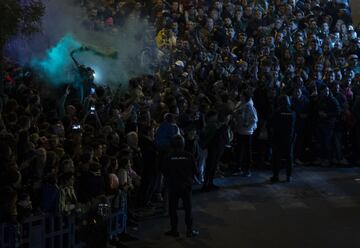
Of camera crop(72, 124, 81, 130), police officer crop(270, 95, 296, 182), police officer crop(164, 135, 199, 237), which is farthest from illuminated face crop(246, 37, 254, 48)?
police officer crop(164, 135, 199, 237)

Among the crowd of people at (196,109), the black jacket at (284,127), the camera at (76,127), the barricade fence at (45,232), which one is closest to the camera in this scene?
the barricade fence at (45,232)

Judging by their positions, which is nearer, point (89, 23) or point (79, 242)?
point (79, 242)

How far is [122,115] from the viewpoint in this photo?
508 inches

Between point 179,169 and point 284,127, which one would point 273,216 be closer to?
point 179,169

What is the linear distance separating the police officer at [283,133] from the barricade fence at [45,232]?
5387 mm

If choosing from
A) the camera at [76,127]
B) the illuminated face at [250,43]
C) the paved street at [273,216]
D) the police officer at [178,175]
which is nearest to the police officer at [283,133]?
the paved street at [273,216]

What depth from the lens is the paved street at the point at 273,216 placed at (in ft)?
34.2

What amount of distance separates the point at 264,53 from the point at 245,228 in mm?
8451

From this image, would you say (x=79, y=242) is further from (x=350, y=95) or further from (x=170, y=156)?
(x=350, y=95)

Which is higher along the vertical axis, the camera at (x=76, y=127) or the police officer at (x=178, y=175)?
the camera at (x=76, y=127)

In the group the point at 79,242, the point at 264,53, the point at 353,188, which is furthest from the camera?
the point at 264,53

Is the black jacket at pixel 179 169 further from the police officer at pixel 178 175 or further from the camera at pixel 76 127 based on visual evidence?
the camera at pixel 76 127

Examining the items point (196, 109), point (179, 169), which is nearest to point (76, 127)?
point (179, 169)

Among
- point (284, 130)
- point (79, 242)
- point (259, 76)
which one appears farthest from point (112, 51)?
point (79, 242)
